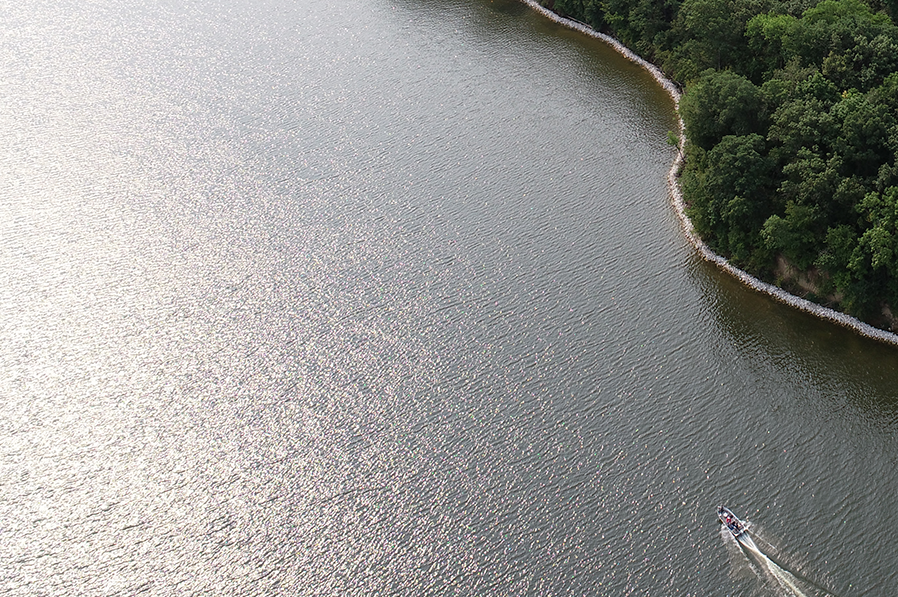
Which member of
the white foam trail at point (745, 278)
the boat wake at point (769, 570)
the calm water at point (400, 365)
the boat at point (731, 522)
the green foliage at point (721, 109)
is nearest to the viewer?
the boat wake at point (769, 570)

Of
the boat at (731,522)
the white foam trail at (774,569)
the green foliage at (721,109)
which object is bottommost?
the boat at (731,522)

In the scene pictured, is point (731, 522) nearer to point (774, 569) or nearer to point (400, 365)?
point (774, 569)

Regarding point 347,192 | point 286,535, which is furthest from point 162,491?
point 347,192

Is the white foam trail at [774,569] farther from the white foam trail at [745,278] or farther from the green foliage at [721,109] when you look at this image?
the green foliage at [721,109]

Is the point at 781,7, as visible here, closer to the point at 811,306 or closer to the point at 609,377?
the point at 811,306

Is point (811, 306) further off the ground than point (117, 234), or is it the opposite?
point (811, 306)

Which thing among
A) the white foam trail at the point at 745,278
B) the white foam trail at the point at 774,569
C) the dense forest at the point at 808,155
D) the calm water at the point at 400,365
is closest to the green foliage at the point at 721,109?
the dense forest at the point at 808,155

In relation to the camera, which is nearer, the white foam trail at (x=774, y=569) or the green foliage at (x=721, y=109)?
the white foam trail at (x=774, y=569)

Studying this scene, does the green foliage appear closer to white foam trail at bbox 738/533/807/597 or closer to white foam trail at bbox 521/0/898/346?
white foam trail at bbox 521/0/898/346
